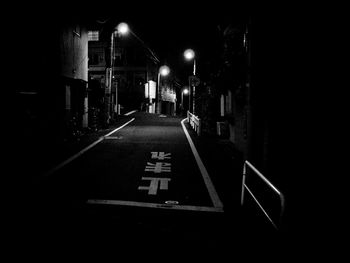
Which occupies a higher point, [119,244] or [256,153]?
[256,153]

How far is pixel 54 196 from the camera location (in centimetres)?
732

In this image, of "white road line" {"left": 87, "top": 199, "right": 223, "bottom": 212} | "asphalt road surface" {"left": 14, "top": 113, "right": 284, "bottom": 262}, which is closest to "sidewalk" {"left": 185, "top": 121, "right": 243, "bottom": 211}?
"asphalt road surface" {"left": 14, "top": 113, "right": 284, "bottom": 262}

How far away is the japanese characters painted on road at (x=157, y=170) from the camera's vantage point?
327 inches

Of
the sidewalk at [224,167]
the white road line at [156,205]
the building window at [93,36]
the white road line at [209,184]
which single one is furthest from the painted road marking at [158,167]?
the building window at [93,36]

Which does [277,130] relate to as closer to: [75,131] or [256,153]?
[256,153]

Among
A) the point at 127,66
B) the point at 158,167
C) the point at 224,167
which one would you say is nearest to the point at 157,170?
the point at 158,167

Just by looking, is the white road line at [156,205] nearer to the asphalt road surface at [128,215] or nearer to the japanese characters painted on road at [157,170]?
the asphalt road surface at [128,215]

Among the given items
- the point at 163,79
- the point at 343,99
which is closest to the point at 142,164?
the point at 343,99

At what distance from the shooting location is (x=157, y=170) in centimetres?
1044

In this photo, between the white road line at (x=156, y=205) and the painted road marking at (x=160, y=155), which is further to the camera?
the painted road marking at (x=160, y=155)

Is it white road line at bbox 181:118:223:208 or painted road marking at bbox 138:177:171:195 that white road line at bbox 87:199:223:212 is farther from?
painted road marking at bbox 138:177:171:195

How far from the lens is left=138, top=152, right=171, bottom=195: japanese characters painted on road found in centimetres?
831

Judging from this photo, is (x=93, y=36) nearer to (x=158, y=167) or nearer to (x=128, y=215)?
(x=158, y=167)

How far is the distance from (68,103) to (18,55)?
6791mm
